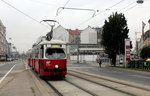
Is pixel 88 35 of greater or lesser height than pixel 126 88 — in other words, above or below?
above

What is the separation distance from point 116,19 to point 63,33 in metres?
86.6

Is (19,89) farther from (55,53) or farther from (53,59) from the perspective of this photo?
(55,53)

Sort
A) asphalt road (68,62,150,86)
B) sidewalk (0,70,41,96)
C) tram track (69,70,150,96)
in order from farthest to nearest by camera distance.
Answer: asphalt road (68,62,150,86)
sidewalk (0,70,41,96)
tram track (69,70,150,96)

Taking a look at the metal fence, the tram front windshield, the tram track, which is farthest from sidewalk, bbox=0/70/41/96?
the metal fence

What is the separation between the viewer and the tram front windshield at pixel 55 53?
65.6ft

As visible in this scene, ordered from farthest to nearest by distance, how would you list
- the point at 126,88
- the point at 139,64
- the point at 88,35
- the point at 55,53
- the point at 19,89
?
the point at 88,35 < the point at 139,64 < the point at 55,53 < the point at 19,89 < the point at 126,88

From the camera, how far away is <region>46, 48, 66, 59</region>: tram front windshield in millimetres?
19981

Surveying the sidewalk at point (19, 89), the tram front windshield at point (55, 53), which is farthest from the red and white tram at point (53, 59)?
the sidewalk at point (19, 89)

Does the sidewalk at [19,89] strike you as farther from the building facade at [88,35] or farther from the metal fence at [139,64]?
the building facade at [88,35]

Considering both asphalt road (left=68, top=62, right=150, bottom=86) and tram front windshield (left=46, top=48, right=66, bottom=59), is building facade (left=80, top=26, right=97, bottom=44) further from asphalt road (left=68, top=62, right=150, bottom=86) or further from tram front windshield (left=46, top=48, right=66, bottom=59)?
tram front windshield (left=46, top=48, right=66, bottom=59)

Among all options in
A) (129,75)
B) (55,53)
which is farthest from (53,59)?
(129,75)

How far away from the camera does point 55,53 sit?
66.3 feet

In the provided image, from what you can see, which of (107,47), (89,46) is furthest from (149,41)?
(107,47)

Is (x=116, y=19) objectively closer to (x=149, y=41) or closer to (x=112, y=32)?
(x=112, y=32)
